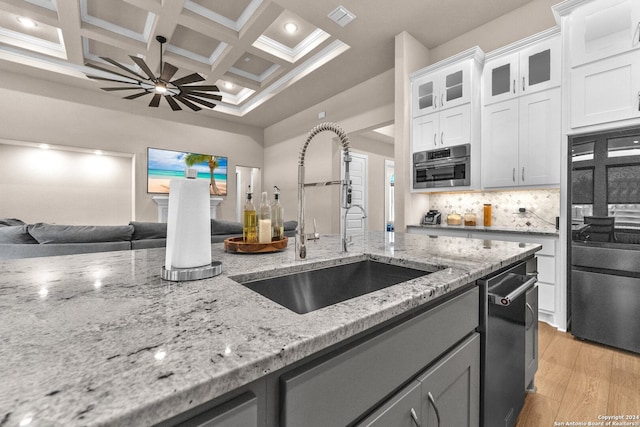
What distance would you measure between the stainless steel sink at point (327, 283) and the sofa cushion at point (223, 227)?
1983 mm

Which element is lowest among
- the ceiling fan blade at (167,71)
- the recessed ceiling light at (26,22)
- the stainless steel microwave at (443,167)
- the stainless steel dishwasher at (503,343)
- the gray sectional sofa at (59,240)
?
the stainless steel dishwasher at (503,343)

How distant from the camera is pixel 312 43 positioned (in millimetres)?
4004

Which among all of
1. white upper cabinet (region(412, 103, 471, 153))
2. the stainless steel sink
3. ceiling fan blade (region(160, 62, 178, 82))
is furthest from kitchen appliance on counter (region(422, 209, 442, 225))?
ceiling fan blade (region(160, 62, 178, 82))

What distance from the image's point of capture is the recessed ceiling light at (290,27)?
12.0 feet

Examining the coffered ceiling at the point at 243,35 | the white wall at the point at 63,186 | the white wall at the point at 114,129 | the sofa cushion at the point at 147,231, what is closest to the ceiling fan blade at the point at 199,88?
the coffered ceiling at the point at 243,35

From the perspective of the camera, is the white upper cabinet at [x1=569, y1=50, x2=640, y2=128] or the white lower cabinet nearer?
the white lower cabinet

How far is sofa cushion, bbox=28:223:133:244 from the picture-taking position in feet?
7.47

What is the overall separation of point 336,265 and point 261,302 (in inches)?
22.5

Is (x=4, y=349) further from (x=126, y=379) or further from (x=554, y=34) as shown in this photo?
(x=554, y=34)

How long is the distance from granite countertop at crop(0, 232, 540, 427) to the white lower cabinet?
0.69ft

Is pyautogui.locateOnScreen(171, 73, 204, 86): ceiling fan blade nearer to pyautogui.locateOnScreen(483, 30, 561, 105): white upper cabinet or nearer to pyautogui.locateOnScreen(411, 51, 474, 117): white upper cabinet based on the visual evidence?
pyautogui.locateOnScreen(411, 51, 474, 117): white upper cabinet

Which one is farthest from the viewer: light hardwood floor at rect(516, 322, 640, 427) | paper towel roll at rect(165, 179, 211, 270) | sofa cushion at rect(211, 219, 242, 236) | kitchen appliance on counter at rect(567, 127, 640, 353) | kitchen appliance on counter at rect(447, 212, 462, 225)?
kitchen appliance on counter at rect(447, 212, 462, 225)

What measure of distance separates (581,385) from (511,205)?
78.6 inches

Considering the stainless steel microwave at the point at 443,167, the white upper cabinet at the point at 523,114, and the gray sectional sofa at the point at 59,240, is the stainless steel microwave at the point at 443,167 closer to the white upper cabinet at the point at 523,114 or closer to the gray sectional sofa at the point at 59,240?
the white upper cabinet at the point at 523,114
